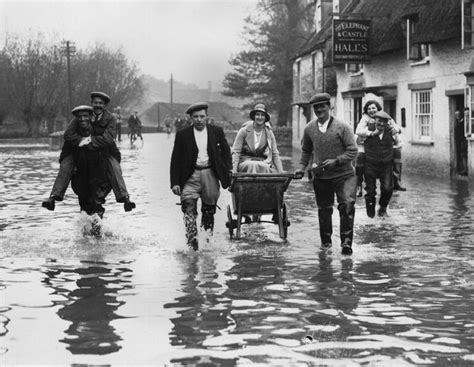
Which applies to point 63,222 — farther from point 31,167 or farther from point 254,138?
point 31,167

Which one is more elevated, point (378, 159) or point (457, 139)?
point (457, 139)

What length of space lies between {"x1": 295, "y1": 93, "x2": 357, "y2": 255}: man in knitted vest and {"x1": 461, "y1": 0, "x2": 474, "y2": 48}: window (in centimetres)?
1405

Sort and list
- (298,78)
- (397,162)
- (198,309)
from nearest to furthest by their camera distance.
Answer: (198,309) → (397,162) → (298,78)

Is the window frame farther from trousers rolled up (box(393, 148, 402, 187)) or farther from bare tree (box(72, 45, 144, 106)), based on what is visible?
bare tree (box(72, 45, 144, 106))

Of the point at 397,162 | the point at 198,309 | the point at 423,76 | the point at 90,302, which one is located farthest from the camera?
the point at 423,76

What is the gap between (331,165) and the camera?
33.4 ft

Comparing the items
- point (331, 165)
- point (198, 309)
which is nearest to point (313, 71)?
point (331, 165)

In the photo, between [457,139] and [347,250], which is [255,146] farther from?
[457,139]

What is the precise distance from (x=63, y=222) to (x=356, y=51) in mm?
18430

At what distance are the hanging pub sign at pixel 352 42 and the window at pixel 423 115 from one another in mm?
2640

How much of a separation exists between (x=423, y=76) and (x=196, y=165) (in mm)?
18220

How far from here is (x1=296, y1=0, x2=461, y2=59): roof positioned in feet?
79.3

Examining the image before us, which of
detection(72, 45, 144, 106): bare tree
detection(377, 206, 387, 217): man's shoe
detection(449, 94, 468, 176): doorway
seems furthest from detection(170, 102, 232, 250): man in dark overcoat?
detection(72, 45, 144, 106): bare tree

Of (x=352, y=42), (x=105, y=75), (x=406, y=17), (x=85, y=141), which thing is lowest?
(x=85, y=141)
